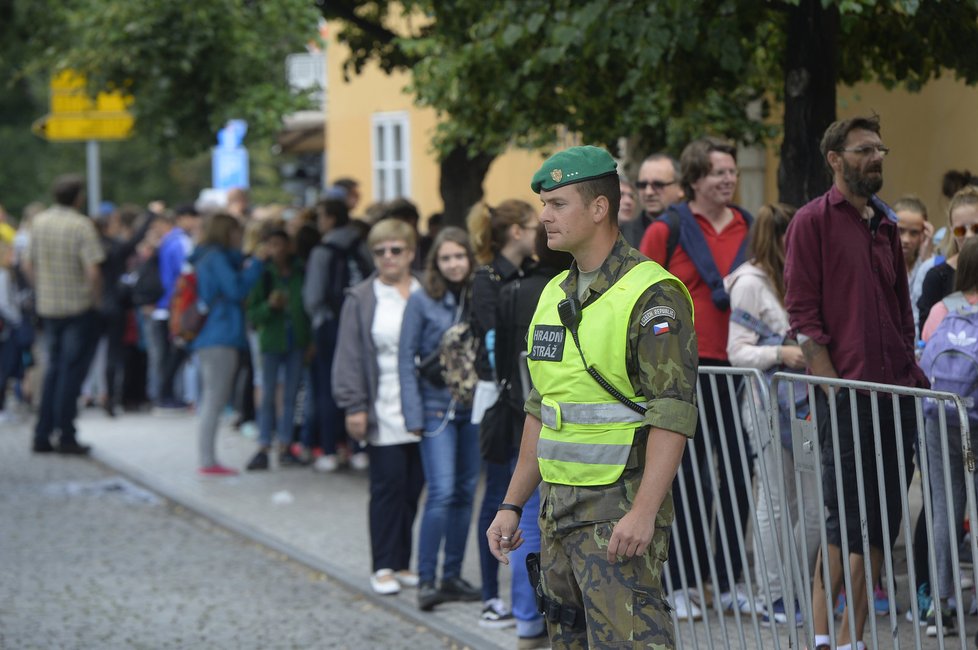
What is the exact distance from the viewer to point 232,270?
469 inches

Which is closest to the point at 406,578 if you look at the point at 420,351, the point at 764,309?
the point at 420,351

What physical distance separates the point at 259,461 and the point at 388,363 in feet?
15.2

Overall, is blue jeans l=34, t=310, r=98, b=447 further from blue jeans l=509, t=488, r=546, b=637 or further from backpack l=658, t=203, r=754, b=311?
backpack l=658, t=203, r=754, b=311

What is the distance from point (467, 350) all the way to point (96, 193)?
43.0ft

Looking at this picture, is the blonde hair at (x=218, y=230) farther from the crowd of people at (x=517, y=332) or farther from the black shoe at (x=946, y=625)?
the black shoe at (x=946, y=625)

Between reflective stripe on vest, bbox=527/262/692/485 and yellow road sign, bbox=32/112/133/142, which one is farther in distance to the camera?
yellow road sign, bbox=32/112/133/142

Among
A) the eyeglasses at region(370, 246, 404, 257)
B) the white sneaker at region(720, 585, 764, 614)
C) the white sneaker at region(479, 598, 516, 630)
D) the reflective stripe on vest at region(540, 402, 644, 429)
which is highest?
the eyeglasses at region(370, 246, 404, 257)

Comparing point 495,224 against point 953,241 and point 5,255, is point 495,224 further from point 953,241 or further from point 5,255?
point 5,255

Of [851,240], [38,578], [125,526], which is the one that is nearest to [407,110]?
[125,526]

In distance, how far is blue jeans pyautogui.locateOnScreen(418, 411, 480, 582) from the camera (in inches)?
295

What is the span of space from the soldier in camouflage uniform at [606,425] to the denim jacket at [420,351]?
10.1 feet

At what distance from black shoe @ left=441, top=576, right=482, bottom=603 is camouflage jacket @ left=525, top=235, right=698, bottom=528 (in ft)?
10.9

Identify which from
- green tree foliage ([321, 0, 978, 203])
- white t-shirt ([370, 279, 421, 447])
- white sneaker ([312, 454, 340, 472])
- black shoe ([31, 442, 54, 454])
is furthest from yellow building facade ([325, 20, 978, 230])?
black shoe ([31, 442, 54, 454])

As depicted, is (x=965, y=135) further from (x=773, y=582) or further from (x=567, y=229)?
(x=567, y=229)
